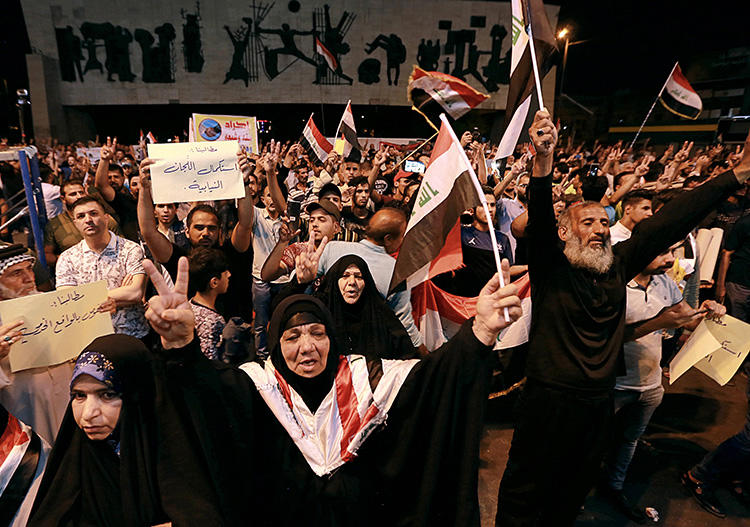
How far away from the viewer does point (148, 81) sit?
26.0 m

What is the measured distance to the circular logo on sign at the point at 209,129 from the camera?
7.15m

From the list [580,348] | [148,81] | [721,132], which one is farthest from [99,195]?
[148,81]

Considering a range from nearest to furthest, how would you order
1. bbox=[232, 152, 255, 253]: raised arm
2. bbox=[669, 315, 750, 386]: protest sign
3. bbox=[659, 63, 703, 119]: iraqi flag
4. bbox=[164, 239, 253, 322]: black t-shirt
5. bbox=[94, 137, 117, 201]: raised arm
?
1. bbox=[669, 315, 750, 386]: protest sign
2. bbox=[232, 152, 255, 253]: raised arm
3. bbox=[164, 239, 253, 322]: black t-shirt
4. bbox=[94, 137, 117, 201]: raised arm
5. bbox=[659, 63, 703, 119]: iraqi flag

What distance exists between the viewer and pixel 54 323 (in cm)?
225

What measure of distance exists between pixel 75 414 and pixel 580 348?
2498 mm

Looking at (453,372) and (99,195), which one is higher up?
(99,195)

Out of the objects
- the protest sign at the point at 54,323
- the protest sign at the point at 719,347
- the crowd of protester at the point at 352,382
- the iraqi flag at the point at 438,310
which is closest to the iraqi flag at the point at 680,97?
the crowd of protester at the point at 352,382

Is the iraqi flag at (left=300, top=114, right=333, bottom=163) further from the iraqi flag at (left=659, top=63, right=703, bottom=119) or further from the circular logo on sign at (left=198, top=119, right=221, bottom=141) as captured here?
the iraqi flag at (left=659, top=63, right=703, bottom=119)

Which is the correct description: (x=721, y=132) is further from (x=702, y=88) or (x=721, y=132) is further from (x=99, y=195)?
(x=702, y=88)

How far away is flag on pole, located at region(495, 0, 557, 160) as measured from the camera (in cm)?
240

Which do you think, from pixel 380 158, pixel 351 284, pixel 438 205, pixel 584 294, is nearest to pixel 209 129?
pixel 380 158

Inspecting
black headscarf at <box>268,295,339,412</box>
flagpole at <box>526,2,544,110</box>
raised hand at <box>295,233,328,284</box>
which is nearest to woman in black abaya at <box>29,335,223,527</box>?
black headscarf at <box>268,295,339,412</box>

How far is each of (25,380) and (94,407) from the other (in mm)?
844

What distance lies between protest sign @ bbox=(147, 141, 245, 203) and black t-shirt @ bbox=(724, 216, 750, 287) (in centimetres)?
541
